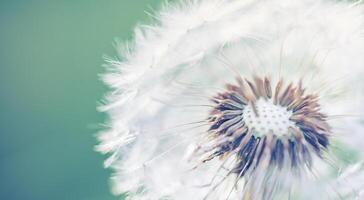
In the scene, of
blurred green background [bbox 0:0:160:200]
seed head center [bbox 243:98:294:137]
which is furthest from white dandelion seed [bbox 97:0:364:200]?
blurred green background [bbox 0:0:160:200]

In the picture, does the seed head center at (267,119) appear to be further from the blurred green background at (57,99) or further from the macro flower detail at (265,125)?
the blurred green background at (57,99)

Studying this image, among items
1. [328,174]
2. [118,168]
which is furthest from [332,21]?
[118,168]

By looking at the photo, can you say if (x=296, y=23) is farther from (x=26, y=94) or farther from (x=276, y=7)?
(x=26, y=94)

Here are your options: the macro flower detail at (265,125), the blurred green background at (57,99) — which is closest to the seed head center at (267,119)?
the macro flower detail at (265,125)

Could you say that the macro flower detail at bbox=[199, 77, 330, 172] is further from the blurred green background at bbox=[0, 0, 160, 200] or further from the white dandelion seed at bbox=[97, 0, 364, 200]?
the blurred green background at bbox=[0, 0, 160, 200]

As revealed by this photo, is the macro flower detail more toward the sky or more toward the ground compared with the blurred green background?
more toward the ground
